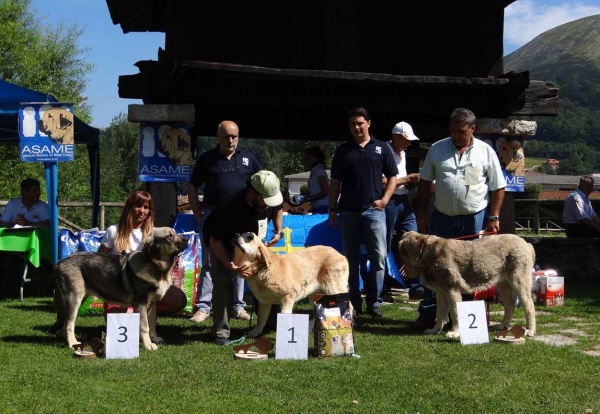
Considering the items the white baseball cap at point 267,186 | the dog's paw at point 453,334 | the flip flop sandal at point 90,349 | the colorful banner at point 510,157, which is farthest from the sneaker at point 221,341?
the colorful banner at point 510,157

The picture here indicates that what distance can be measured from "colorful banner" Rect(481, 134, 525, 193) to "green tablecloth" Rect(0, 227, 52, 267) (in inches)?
237

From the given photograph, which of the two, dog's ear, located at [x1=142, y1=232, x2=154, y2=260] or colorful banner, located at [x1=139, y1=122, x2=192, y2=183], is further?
colorful banner, located at [x1=139, y1=122, x2=192, y2=183]

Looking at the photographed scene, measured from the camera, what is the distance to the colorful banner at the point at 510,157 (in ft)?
32.7

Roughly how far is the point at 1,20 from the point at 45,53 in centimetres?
206

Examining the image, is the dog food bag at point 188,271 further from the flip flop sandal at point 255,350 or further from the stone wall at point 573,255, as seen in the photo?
the stone wall at point 573,255

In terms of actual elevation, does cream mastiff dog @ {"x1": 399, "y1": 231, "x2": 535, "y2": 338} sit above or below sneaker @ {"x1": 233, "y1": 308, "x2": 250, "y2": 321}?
above

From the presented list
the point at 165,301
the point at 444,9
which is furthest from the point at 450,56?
the point at 165,301

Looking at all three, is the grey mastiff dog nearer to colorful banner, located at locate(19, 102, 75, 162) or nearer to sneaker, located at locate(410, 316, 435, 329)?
sneaker, located at locate(410, 316, 435, 329)

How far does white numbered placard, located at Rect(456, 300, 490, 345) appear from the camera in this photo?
5.96 m

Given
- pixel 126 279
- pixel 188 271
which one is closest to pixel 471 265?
pixel 126 279

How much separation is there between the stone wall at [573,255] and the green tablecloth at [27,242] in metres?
7.51

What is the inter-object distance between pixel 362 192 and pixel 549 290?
9.21ft

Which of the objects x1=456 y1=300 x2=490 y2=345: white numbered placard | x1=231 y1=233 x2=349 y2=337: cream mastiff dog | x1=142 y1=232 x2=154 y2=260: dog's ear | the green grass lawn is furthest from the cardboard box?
x1=142 y1=232 x2=154 y2=260: dog's ear

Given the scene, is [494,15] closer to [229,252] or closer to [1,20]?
[229,252]
